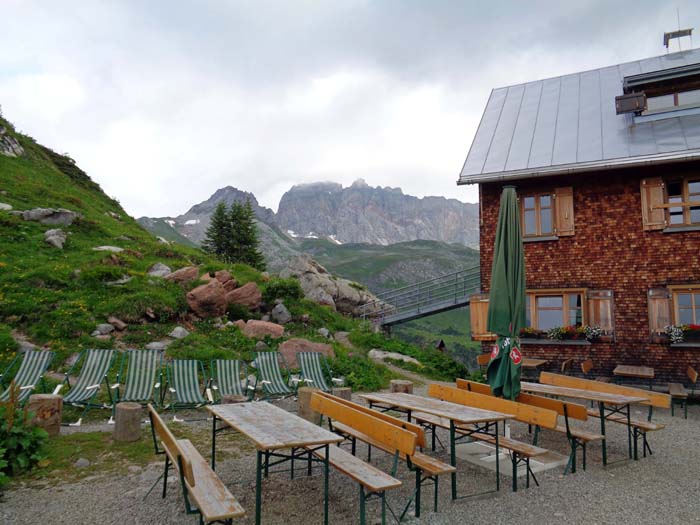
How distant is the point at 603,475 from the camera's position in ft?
18.5

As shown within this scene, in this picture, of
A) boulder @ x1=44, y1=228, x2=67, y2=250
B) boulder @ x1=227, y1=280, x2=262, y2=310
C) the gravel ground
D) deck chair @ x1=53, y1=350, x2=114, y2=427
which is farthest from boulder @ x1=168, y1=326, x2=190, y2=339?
the gravel ground

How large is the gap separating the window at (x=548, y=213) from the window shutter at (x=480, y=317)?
2066 mm

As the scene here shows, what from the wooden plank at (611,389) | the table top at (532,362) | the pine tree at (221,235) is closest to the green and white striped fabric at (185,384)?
the wooden plank at (611,389)

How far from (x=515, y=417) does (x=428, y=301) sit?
1374 centimetres

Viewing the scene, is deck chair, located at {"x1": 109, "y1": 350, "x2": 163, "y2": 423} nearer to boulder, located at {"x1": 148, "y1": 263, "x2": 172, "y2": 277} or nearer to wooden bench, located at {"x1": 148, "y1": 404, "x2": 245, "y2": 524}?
wooden bench, located at {"x1": 148, "y1": 404, "x2": 245, "y2": 524}

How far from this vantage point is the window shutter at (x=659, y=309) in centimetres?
1149

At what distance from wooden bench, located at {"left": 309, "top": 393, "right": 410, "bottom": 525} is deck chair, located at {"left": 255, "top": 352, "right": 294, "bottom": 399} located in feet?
12.9

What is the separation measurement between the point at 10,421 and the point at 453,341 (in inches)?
1804

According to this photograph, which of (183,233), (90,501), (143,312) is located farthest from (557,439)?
(183,233)

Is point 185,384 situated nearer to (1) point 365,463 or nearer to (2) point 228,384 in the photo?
(2) point 228,384

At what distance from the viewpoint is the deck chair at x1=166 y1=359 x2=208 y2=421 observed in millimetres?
8195

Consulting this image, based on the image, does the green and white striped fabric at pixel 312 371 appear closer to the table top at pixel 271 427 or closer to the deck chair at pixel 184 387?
the deck chair at pixel 184 387

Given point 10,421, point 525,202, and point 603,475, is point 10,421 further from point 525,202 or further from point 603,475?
point 525,202

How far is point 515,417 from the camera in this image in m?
5.34
